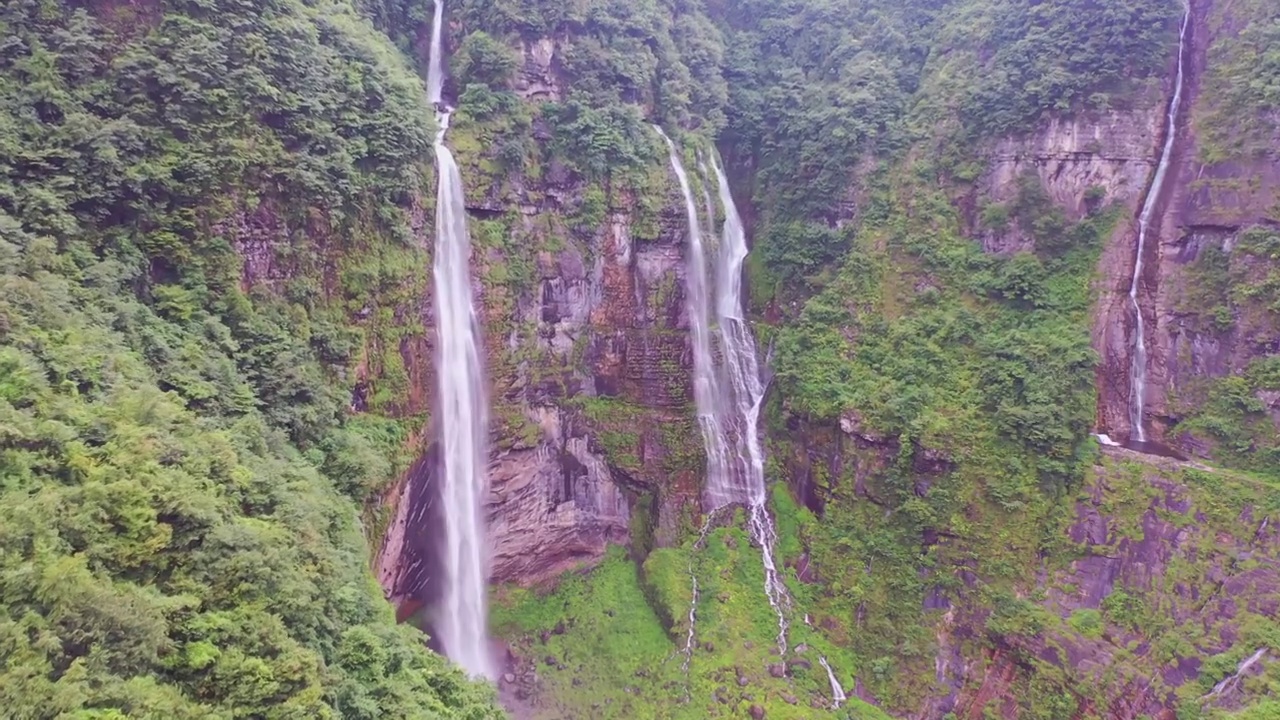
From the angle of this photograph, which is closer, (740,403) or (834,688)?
(834,688)

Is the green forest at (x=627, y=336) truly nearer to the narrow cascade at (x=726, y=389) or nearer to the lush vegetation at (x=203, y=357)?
the lush vegetation at (x=203, y=357)

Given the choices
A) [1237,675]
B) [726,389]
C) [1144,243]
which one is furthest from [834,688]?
[1144,243]

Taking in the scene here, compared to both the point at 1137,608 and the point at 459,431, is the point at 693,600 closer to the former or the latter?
the point at 459,431

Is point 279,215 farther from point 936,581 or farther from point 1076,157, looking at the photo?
point 1076,157

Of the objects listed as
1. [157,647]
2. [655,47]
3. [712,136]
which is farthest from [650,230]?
[157,647]

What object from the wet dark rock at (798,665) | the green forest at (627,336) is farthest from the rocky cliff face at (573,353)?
the wet dark rock at (798,665)

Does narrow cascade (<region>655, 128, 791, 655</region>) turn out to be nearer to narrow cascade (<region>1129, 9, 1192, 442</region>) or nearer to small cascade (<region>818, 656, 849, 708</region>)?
A: small cascade (<region>818, 656, 849, 708</region>)

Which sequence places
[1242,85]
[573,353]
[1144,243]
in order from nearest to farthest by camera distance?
[1242,85] → [1144,243] → [573,353]
